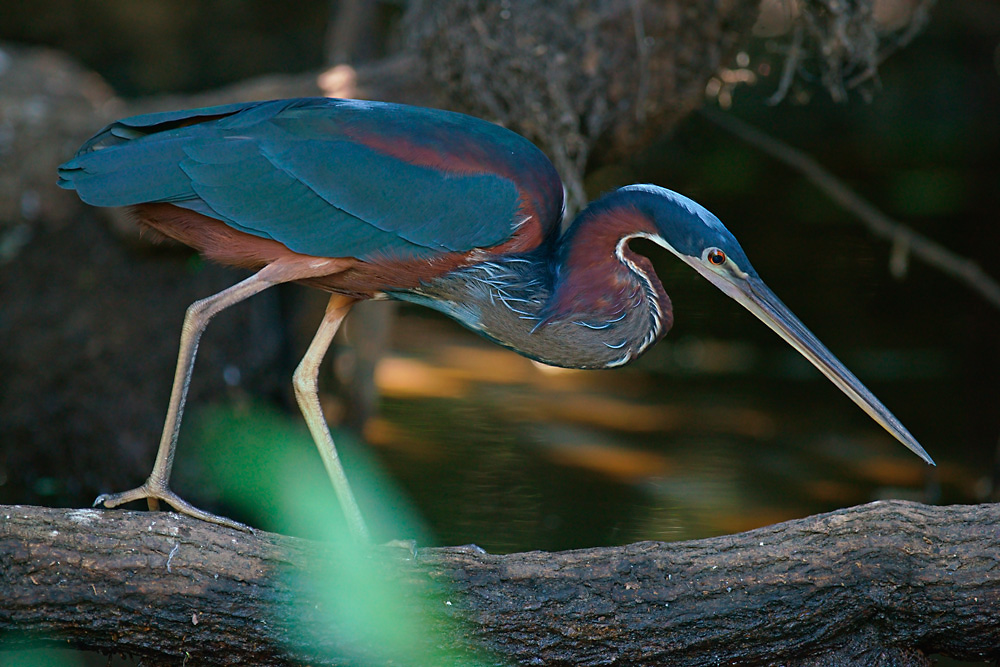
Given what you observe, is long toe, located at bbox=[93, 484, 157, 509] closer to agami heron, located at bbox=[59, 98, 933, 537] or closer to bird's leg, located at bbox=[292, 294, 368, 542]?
agami heron, located at bbox=[59, 98, 933, 537]

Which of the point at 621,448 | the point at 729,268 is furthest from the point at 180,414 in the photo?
the point at 621,448

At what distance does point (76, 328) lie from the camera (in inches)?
214

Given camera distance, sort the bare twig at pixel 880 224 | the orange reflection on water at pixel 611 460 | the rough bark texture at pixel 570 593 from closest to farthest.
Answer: the rough bark texture at pixel 570 593 → the bare twig at pixel 880 224 → the orange reflection on water at pixel 611 460

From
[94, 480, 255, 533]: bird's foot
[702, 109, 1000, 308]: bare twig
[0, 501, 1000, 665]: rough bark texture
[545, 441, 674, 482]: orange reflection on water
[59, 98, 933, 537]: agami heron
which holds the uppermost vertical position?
[702, 109, 1000, 308]: bare twig

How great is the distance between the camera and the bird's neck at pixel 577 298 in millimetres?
3033

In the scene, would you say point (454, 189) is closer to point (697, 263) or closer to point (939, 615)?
point (697, 263)

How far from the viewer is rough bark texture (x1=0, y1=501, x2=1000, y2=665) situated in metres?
2.67

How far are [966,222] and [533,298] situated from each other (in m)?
8.51

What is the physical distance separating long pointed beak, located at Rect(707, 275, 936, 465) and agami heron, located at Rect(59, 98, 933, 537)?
54 mm

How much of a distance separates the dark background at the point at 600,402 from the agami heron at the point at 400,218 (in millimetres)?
1758

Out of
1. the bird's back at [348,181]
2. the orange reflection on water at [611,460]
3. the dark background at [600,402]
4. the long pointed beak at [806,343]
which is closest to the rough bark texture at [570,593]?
the long pointed beak at [806,343]

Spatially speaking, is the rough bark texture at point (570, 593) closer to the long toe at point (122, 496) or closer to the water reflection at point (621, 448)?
the long toe at point (122, 496)

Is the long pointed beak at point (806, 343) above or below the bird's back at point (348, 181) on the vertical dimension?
below

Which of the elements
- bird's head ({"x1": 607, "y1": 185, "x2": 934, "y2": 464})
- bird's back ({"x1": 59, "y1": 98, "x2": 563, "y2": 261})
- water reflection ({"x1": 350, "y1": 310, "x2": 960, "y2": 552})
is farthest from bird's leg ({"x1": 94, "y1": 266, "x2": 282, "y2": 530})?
water reflection ({"x1": 350, "y1": 310, "x2": 960, "y2": 552})
